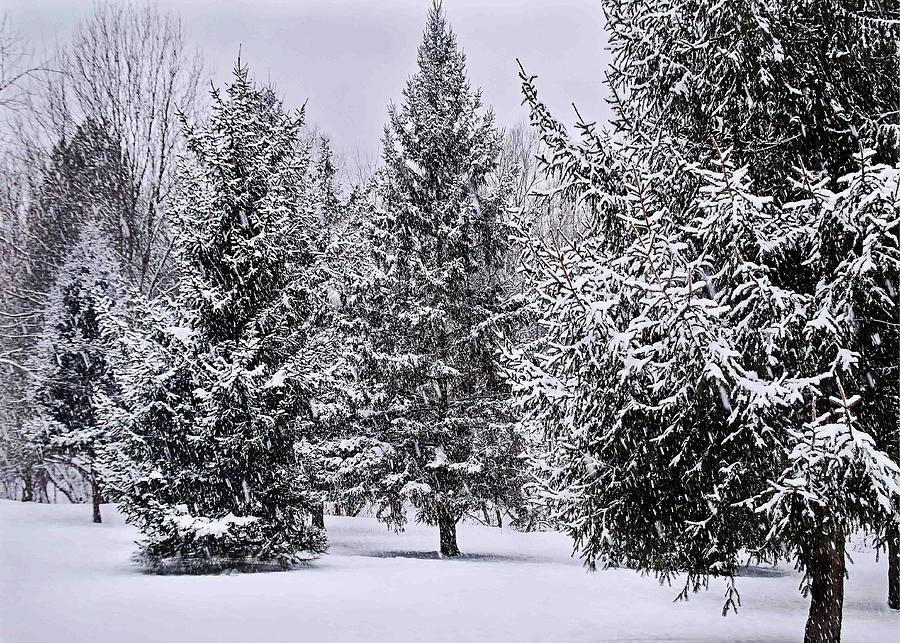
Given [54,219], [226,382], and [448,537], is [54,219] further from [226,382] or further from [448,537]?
[448,537]

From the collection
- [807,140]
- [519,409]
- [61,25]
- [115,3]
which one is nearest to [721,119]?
[807,140]

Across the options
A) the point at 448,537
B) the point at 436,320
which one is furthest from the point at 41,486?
the point at 436,320

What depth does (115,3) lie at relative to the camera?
16.1 metres

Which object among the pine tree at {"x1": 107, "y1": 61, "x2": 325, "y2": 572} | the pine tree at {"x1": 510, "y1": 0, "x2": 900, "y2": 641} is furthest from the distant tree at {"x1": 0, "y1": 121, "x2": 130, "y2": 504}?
the pine tree at {"x1": 510, "y1": 0, "x2": 900, "y2": 641}

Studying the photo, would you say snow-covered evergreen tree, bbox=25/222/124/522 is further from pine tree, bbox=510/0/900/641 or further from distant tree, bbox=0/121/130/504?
pine tree, bbox=510/0/900/641

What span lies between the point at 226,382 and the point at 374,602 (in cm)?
525

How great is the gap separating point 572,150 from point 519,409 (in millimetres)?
2920

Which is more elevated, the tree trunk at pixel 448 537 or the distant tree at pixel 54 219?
the distant tree at pixel 54 219

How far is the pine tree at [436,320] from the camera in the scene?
1630 cm

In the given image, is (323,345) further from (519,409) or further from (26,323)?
(519,409)

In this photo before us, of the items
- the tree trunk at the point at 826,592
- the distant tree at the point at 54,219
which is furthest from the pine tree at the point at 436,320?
the tree trunk at the point at 826,592

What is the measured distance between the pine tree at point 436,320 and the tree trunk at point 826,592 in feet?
30.7

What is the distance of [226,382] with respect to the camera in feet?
41.1

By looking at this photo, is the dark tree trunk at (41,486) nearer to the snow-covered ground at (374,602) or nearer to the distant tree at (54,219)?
the distant tree at (54,219)
